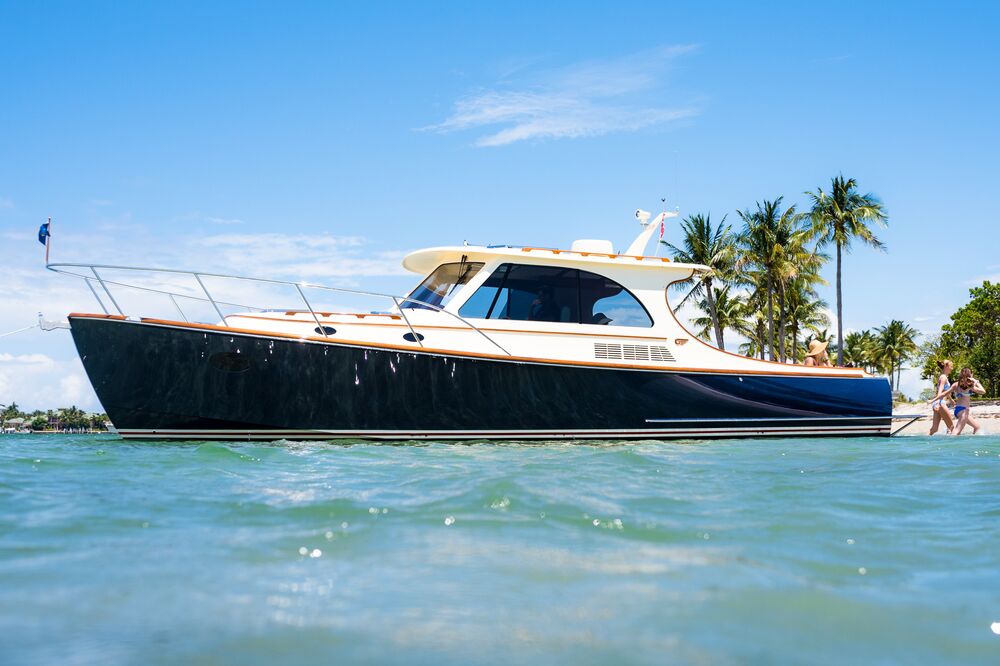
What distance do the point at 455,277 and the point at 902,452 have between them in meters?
5.69

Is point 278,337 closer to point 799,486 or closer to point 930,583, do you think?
point 799,486

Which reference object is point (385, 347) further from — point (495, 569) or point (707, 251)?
point (707, 251)

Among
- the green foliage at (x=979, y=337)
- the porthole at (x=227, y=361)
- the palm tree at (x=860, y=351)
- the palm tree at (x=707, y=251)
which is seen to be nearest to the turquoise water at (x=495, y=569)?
the porthole at (x=227, y=361)

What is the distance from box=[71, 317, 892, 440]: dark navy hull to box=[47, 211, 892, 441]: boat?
2 cm

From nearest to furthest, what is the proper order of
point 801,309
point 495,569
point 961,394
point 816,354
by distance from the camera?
point 495,569 → point 816,354 → point 961,394 → point 801,309

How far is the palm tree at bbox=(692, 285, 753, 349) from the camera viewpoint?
40.1 m

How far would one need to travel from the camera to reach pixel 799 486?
484 cm

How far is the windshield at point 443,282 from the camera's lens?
9977 mm

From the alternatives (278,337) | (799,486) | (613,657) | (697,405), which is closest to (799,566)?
(613,657)

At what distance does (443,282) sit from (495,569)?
24.9 feet

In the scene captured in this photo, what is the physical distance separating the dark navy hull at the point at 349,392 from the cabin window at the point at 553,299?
815 millimetres

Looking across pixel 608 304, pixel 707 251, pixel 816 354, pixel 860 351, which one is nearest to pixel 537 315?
pixel 608 304

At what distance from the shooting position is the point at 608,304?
33.5 feet

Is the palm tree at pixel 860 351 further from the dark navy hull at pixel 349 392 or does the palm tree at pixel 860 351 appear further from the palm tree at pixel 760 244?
the dark navy hull at pixel 349 392
